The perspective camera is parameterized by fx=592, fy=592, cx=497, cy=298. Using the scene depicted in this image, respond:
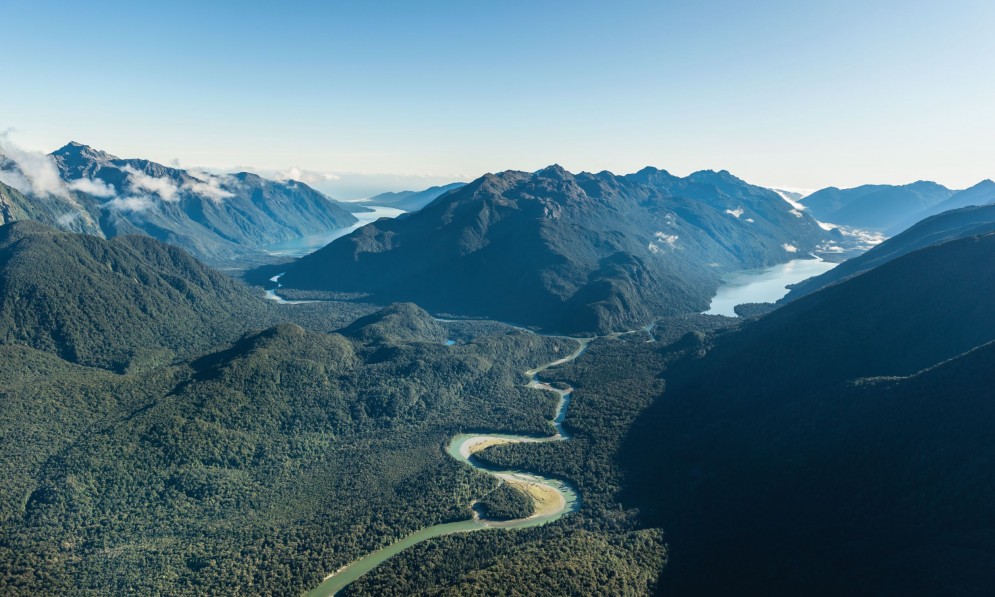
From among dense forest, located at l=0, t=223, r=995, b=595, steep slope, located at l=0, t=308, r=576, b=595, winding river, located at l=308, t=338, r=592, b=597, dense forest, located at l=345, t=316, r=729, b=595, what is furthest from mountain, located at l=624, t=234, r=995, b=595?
steep slope, located at l=0, t=308, r=576, b=595

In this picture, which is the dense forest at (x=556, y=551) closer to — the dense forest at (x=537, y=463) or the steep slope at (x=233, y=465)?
the dense forest at (x=537, y=463)

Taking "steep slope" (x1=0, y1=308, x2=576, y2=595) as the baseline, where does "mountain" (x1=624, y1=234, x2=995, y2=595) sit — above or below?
above

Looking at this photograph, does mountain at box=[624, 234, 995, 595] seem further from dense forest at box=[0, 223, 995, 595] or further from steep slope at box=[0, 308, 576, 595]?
steep slope at box=[0, 308, 576, 595]

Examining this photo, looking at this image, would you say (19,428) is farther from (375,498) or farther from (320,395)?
(375,498)

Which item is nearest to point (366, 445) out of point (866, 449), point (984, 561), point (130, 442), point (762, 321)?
point (130, 442)

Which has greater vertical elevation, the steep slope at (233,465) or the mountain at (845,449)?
the mountain at (845,449)

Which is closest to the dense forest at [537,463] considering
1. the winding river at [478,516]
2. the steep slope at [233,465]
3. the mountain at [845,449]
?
the mountain at [845,449]
